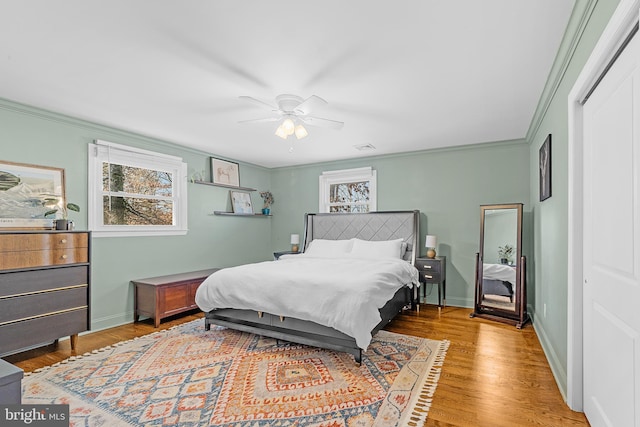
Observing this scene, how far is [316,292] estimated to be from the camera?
118 inches

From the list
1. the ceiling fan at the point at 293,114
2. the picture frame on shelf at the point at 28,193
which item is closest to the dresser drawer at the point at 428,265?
the ceiling fan at the point at 293,114

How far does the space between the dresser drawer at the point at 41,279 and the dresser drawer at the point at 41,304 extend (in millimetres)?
50

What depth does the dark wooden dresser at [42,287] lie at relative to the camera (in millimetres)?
2742

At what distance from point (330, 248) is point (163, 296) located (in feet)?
7.95

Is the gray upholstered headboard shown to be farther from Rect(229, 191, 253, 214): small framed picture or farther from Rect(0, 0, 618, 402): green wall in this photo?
Rect(229, 191, 253, 214): small framed picture

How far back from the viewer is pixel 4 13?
6.17ft

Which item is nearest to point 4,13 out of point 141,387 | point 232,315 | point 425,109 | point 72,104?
point 72,104

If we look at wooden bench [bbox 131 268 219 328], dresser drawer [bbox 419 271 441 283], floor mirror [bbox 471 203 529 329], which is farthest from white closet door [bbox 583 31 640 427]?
wooden bench [bbox 131 268 219 328]

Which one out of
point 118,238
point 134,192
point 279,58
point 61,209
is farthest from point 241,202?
point 279,58

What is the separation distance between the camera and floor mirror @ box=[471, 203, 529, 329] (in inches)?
160

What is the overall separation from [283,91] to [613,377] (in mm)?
2931

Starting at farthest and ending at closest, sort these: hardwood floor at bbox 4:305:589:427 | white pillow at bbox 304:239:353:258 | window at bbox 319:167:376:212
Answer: window at bbox 319:167:376:212 → white pillow at bbox 304:239:353:258 → hardwood floor at bbox 4:305:589:427

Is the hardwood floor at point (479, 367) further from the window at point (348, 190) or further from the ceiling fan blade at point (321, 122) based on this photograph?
the ceiling fan blade at point (321, 122)

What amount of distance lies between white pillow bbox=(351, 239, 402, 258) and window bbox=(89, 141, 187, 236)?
8.63 ft
